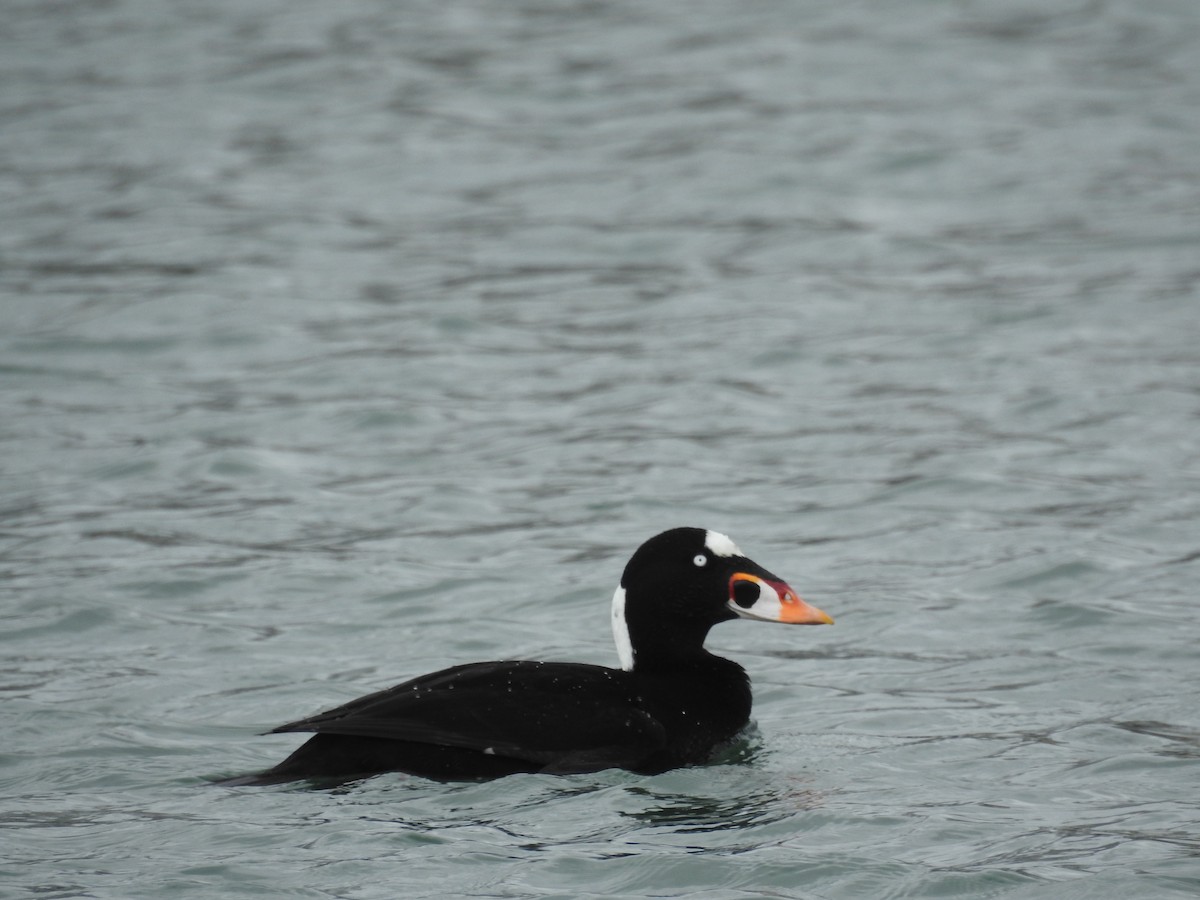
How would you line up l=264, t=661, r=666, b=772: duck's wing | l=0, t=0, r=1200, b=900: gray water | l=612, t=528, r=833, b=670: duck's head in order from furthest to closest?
l=612, t=528, r=833, b=670: duck's head, l=264, t=661, r=666, b=772: duck's wing, l=0, t=0, r=1200, b=900: gray water

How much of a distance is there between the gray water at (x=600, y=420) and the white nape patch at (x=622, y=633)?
483 millimetres

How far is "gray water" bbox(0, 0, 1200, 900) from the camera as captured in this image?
18.9 ft

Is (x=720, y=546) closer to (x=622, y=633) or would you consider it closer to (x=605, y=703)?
(x=622, y=633)

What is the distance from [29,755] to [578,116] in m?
11.1

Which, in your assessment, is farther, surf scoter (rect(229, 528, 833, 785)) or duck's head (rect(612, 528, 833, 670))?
duck's head (rect(612, 528, 833, 670))

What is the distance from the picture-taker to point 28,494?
31.2 ft

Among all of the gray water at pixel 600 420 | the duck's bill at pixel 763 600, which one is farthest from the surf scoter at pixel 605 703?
the gray water at pixel 600 420

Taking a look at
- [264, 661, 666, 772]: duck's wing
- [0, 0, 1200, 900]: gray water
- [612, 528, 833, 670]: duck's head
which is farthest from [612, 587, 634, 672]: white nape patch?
[0, 0, 1200, 900]: gray water

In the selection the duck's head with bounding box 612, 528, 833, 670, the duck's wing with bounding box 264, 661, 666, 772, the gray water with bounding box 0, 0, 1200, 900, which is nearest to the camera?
the gray water with bounding box 0, 0, 1200, 900

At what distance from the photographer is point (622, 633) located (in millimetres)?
6566

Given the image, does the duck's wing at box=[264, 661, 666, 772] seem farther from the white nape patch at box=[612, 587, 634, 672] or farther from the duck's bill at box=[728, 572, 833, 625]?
the duck's bill at box=[728, 572, 833, 625]

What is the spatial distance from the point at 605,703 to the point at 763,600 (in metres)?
0.72

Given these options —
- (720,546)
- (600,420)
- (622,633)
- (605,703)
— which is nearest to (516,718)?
(605,703)

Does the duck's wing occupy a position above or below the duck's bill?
below
